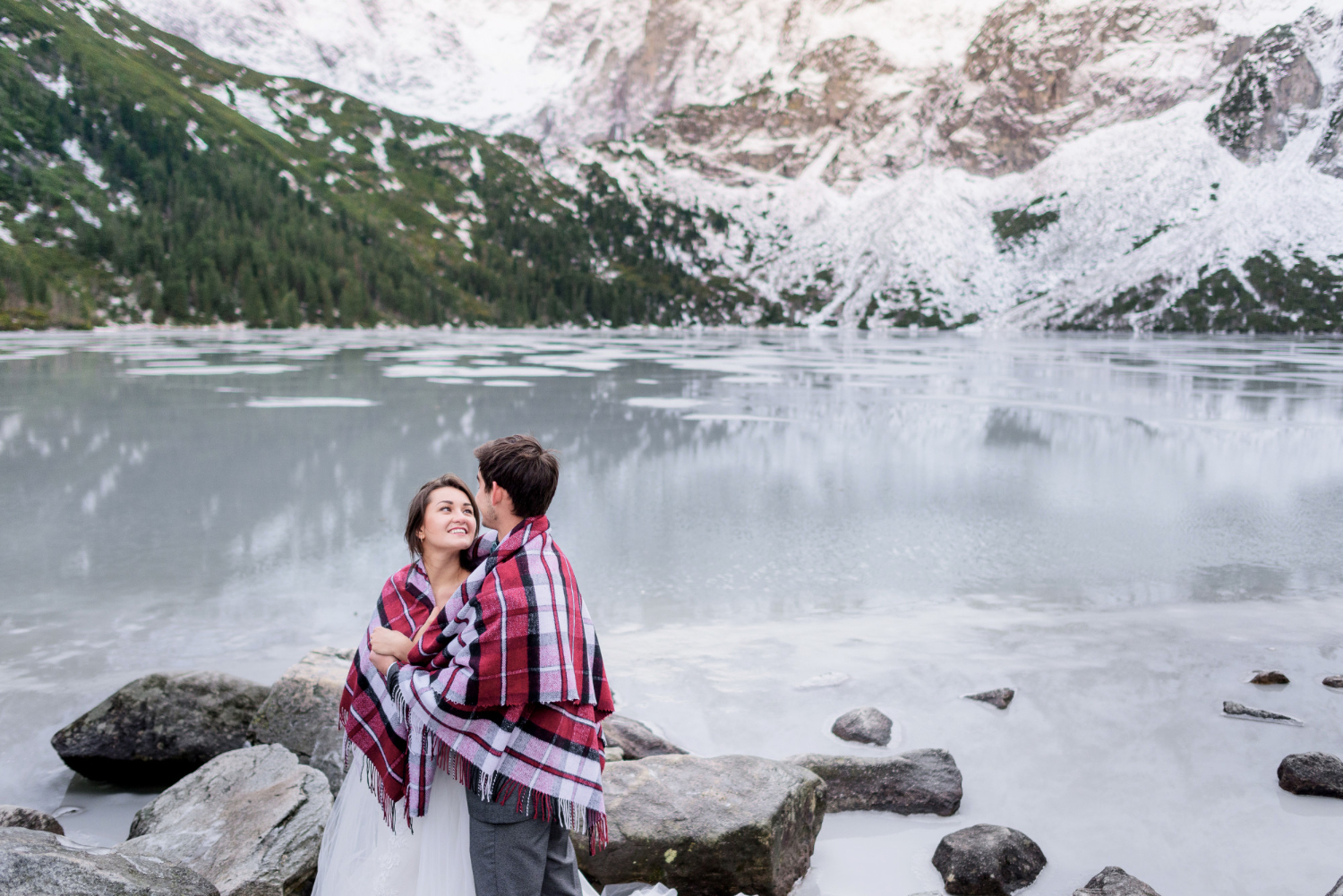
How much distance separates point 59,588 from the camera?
26.7ft

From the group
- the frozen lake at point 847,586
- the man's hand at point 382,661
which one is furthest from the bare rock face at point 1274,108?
the man's hand at point 382,661

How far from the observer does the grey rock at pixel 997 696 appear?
243 inches

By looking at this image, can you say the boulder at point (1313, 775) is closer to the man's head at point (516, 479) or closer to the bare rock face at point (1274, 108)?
the man's head at point (516, 479)

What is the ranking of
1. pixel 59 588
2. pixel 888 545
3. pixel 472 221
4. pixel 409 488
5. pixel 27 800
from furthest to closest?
pixel 472 221
pixel 409 488
pixel 888 545
pixel 59 588
pixel 27 800

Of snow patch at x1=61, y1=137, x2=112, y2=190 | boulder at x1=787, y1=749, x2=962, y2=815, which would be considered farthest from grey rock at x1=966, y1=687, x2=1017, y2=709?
snow patch at x1=61, y1=137, x2=112, y2=190

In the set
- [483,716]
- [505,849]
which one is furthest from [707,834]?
[483,716]

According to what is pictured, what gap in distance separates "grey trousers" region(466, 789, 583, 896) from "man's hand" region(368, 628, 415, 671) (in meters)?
0.51

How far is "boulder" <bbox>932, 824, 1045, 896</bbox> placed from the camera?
13.6 feet

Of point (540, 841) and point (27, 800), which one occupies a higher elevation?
point (540, 841)

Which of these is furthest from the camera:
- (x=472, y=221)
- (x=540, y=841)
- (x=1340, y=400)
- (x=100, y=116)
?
(x=472, y=221)

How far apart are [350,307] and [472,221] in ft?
216

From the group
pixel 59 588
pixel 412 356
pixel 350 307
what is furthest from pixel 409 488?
pixel 350 307

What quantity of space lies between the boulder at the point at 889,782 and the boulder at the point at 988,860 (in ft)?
1.57

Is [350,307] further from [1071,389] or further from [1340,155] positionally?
[1340,155]
